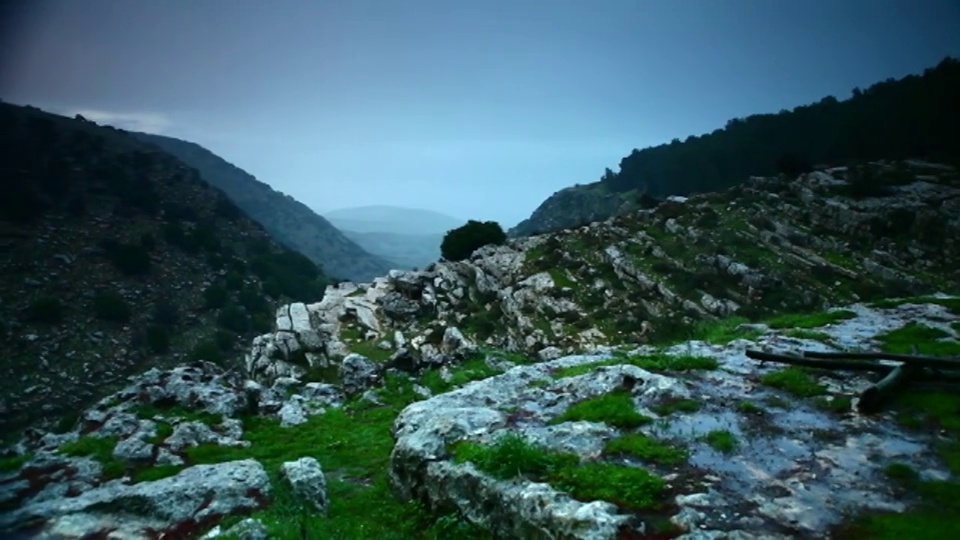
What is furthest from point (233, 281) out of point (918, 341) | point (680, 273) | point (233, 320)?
point (918, 341)

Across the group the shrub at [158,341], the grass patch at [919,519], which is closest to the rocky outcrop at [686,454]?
the grass patch at [919,519]

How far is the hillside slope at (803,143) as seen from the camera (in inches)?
3147

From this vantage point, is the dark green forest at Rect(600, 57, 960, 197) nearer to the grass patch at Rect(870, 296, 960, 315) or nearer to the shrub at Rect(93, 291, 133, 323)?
the grass patch at Rect(870, 296, 960, 315)

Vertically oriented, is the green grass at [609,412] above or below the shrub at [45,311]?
above

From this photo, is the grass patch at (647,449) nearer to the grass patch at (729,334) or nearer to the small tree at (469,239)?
the grass patch at (729,334)

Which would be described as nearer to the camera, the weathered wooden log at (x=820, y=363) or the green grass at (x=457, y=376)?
the weathered wooden log at (x=820, y=363)

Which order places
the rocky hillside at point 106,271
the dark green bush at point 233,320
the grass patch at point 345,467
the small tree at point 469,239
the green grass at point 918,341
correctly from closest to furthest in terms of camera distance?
the grass patch at point 345,467
the green grass at point 918,341
the rocky hillside at point 106,271
the small tree at point 469,239
the dark green bush at point 233,320

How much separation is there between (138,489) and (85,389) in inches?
2848

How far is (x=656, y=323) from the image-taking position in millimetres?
39969

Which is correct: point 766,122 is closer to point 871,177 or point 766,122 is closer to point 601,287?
point 871,177

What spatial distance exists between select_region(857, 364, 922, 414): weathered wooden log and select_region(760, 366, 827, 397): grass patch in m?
1.18

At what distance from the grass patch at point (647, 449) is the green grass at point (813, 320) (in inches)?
502

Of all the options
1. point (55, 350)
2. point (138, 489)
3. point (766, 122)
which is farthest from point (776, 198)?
point (55, 350)

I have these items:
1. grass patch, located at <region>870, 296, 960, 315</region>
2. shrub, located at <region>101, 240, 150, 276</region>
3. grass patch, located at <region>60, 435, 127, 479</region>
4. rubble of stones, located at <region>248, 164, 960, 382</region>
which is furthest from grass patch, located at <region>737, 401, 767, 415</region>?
shrub, located at <region>101, 240, 150, 276</region>
